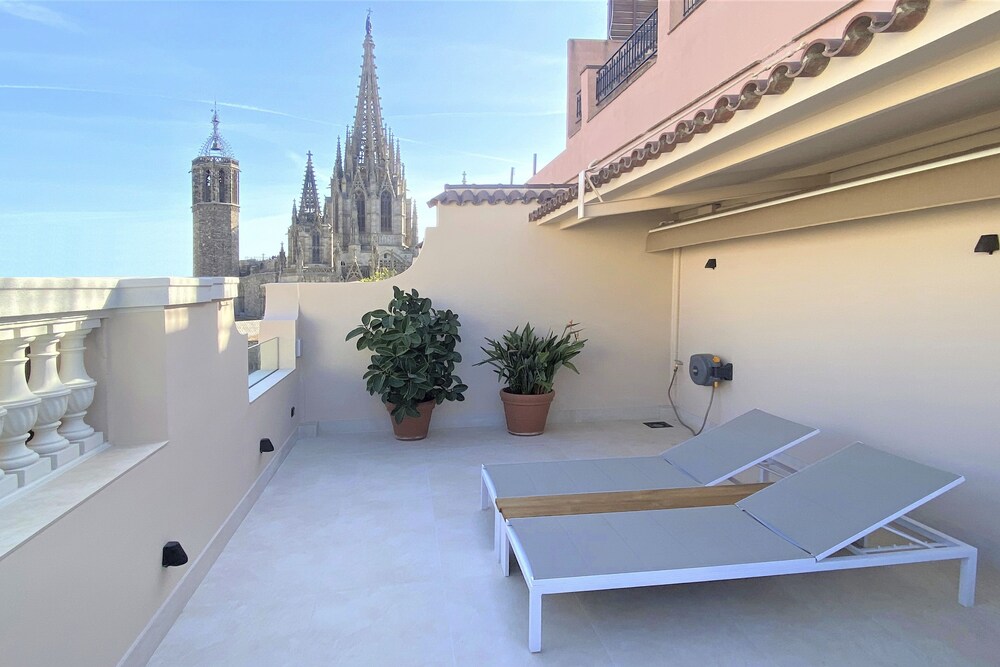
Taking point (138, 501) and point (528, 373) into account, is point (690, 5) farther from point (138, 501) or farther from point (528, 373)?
point (138, 501)

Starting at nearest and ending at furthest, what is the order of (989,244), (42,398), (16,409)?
1. (16,409)
2. (42,398)
3. (989,244)

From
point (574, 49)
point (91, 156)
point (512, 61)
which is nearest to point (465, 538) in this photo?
point (574, 49)

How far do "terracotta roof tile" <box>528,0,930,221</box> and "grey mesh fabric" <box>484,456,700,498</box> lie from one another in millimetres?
2182

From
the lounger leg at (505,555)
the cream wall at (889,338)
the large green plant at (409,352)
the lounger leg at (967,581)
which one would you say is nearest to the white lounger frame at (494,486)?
the lounger leg at (505,555)

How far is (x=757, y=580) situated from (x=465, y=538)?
175cm

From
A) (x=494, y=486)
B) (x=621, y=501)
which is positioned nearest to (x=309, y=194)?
(x=494, y=486)

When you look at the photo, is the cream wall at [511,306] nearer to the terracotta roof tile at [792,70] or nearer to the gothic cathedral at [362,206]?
the terracotta roof tile at [792,70]

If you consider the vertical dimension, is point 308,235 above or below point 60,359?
above

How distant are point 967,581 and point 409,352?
4.56 meters

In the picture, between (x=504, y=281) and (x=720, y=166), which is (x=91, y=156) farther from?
(x=720, y=166)

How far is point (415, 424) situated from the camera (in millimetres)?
6254

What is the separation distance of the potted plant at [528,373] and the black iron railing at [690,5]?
386 cm

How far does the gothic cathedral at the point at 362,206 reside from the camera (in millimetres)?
53875

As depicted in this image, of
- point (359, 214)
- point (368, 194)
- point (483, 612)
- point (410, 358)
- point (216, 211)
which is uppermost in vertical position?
point (368, 194)
